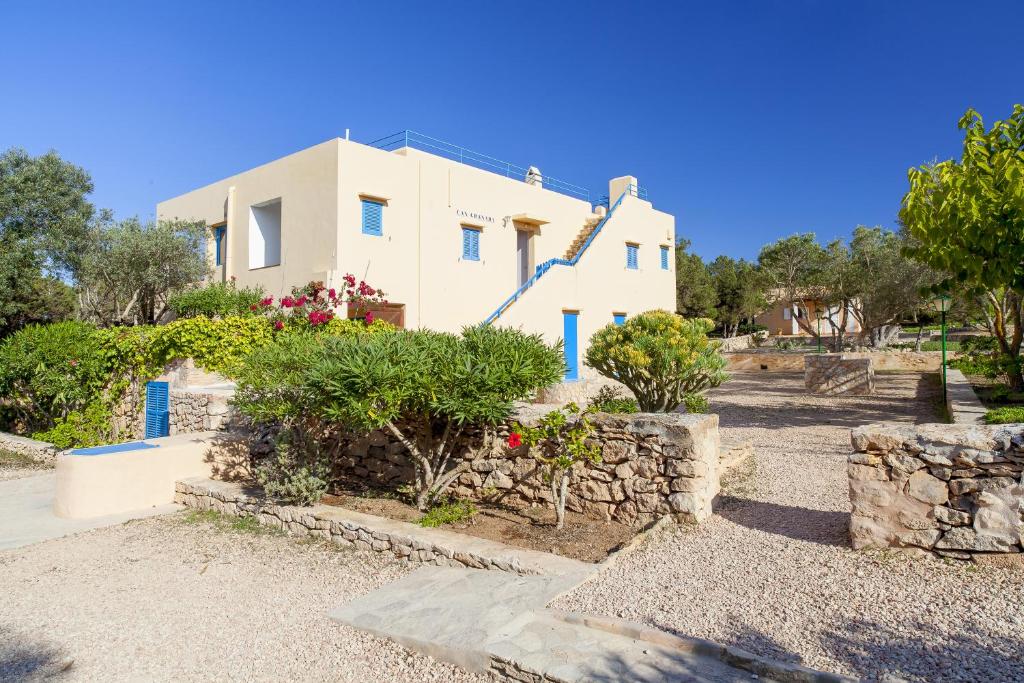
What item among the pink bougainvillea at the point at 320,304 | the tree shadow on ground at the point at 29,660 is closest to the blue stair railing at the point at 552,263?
the pink bougainvillea at the point at 320,304

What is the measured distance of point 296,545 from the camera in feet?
20.3

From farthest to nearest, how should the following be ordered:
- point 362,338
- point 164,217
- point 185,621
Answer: point 164,217
point 362,338
point 185,621

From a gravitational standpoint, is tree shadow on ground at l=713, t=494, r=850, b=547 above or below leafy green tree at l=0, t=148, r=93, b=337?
below

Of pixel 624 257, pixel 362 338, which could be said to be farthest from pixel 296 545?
pixel 624 257

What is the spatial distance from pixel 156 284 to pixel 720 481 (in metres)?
14.2

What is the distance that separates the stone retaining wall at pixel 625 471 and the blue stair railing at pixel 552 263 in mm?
7770

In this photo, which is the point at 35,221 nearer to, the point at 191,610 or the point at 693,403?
the point at 191,610

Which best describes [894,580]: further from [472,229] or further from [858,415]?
[472,229]

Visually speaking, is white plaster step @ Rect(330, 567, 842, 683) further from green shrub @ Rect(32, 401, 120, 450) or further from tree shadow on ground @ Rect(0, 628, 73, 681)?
green shrub @ Rect(32, 401, 120, 450)

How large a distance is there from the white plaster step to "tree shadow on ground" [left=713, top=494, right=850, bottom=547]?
2.08m

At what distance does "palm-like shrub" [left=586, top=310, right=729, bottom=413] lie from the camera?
876 cm

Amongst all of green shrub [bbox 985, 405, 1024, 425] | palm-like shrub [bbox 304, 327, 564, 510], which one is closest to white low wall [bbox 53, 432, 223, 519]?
palm-like shrub [bbox 304, 327, 564, 510]

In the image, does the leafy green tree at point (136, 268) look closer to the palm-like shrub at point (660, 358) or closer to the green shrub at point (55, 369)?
the green shrub at point (55, 369)

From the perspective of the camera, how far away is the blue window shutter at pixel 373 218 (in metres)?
14.3
